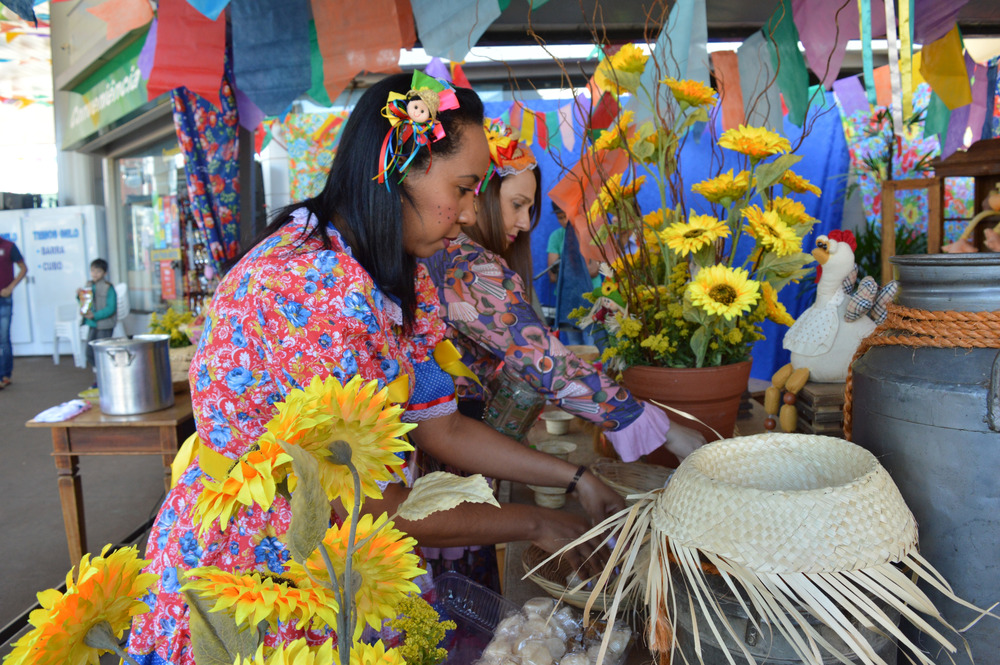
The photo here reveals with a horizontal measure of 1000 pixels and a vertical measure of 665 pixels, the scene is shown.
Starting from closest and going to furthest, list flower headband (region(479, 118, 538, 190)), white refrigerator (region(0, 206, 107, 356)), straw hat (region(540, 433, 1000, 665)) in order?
straw hat (region(540, 433, 1000, 665)), flower headband (region(479, 118, 538, 190)), white refrigerator (region(0, 206, 107, 356))

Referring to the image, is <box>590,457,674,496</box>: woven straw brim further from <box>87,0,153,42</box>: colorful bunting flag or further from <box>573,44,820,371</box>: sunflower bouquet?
<box>87,0,153,42</box>: colorful bunting flag

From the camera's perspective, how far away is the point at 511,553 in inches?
49.1

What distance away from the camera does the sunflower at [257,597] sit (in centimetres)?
39

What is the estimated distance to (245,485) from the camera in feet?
1.28

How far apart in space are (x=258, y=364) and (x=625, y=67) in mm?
1022

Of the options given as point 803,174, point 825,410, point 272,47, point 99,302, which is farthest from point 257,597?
point 99,302

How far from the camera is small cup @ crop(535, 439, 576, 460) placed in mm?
1758

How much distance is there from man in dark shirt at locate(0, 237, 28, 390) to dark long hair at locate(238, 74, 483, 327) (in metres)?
7.79

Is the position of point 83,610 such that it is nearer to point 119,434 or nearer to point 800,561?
point 800,561

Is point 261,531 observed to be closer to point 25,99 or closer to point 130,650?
point 130,650

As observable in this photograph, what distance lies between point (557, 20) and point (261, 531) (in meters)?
2.05

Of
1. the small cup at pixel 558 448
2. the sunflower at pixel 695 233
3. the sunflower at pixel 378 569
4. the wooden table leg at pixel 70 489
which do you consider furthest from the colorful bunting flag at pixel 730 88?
the wooden table leg at pixel 70 489

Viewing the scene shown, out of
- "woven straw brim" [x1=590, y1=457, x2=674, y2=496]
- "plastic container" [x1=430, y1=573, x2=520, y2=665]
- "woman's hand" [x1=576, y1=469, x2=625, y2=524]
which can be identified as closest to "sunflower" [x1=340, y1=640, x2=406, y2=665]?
"plastic container" [x1=430, y1=573, x2=520, y2=665]

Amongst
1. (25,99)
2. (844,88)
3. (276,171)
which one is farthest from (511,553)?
(25,99)
